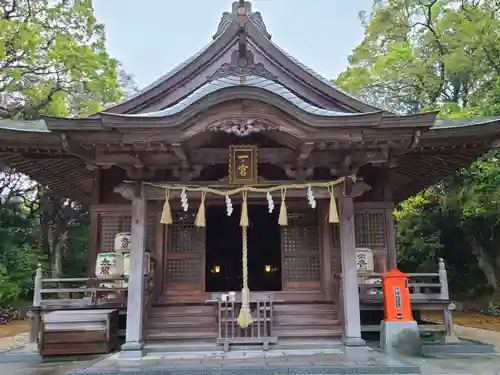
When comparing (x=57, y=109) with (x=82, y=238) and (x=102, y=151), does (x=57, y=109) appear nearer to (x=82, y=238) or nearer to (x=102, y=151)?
(x=82, y=238)

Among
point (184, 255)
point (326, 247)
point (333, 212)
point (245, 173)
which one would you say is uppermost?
point (245, 173)

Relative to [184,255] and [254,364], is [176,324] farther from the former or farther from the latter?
[254,364]

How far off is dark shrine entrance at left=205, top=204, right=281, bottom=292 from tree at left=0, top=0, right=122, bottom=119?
302 inches

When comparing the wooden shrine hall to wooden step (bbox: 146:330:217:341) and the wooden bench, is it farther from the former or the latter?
the wooden bench

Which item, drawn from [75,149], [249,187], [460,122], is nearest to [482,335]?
[460,122]

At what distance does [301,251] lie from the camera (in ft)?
27.5

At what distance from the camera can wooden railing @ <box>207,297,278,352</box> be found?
6980 mm

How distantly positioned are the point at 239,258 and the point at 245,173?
1031 cm

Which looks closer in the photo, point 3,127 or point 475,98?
point 3,127

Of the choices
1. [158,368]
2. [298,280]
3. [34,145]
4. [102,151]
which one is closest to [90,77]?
[34,145]

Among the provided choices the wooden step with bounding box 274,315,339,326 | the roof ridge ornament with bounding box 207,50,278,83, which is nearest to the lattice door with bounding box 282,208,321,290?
the wooden step with bounding box 274,315,339,326

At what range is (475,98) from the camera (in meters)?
17.9

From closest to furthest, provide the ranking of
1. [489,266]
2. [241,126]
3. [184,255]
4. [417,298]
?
[241,126]
[417,298]
[184,255]
[489,266]

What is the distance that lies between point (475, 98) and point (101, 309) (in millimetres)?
16733
